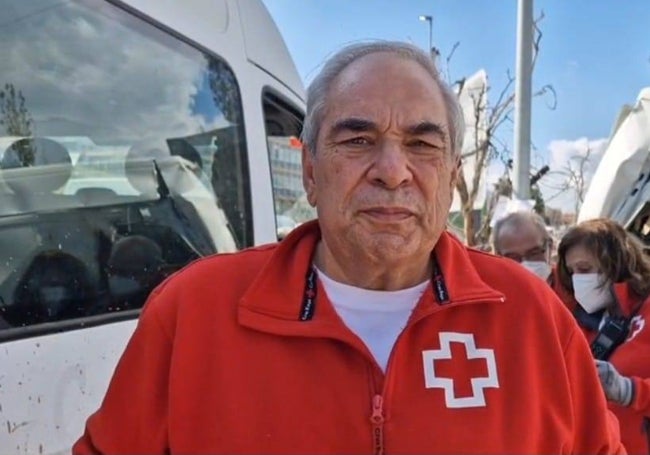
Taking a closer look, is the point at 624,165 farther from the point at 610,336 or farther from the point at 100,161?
the point at 100,161

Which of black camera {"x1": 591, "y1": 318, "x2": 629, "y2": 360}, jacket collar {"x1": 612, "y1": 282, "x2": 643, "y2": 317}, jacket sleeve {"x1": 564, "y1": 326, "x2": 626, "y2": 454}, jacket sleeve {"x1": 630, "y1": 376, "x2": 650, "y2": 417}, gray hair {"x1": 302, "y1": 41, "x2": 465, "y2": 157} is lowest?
jacket sleeve {"x1": 630, "y1": 376, "x2": 650, "y2": 417}

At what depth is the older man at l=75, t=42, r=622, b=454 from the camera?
130cm

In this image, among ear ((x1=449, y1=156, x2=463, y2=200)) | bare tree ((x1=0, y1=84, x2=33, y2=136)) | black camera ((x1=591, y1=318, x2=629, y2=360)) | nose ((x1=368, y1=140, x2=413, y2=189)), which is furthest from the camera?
black camera ((x1=591, y1=318, x2=629, y2=360))

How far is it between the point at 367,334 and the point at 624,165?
13.4ft

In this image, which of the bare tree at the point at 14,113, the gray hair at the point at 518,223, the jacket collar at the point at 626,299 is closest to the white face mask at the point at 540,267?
the gray hair at the point at 518,223

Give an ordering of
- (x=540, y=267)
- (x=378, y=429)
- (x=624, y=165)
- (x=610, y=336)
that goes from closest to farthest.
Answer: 1. (x=378, y=429)
2. (x=610, y=336)
3. (x=540, y=267)
4. (x=624, y=165)

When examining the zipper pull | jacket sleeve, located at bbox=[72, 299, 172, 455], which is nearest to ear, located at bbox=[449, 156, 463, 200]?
the zipper pull

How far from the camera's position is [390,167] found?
139 centimetres

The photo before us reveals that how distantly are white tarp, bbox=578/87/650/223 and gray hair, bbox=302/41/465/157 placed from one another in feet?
12.4

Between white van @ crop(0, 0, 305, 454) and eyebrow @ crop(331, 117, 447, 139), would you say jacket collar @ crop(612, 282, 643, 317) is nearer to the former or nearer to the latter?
white van @ crop(0, 0, 305, 454)

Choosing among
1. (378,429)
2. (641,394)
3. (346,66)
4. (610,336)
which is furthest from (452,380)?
(610,336)

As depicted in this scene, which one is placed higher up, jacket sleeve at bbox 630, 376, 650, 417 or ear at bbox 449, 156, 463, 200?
ear at bbox 449, 156, 463, 200

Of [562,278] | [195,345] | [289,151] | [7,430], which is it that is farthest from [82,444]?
[562,278]

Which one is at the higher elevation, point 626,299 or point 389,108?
point 389,108
